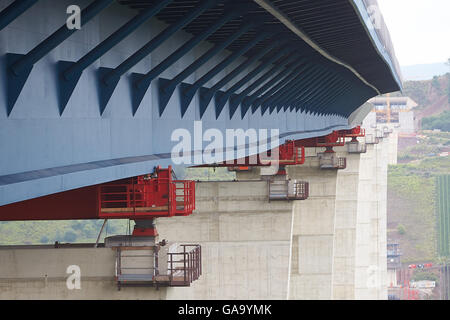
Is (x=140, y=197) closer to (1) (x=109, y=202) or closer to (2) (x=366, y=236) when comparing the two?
(1) (x=109, y=202)

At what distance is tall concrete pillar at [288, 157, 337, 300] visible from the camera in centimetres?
4475

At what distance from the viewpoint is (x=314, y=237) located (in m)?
47.2

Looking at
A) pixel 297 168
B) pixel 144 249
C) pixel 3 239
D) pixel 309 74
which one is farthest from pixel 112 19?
pixel 3 239

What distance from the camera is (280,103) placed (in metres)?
25.0

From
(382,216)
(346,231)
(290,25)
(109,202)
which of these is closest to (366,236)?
(382,216)

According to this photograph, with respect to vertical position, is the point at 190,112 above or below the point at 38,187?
above

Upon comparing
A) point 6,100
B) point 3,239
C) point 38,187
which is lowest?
point 3,239

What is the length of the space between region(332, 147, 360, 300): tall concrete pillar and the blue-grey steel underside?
130 feet

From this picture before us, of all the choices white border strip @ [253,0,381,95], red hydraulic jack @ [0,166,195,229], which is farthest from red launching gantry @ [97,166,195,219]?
white border strip @ [253,0,381,95]

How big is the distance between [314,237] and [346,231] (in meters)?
14.8

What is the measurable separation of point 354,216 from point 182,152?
48643 mm

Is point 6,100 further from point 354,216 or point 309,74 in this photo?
point 354,216

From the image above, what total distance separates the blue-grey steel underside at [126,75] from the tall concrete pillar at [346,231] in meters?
39.7

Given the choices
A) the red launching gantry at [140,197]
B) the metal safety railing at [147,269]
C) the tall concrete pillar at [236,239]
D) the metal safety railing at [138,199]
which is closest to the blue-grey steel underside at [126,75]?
the red launching gantry at [140,197]
